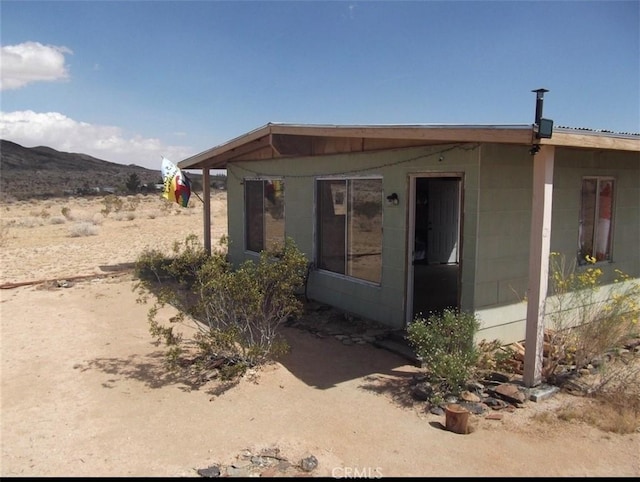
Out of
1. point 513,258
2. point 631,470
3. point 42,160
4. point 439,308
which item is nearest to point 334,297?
point 439,308

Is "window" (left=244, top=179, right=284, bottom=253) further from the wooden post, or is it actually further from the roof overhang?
the wooden post

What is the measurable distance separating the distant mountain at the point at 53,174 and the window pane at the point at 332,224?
3295 cm

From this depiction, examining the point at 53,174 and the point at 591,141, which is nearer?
the point at 591,141

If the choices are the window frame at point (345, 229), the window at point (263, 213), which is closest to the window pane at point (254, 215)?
the window at point (263, 213)

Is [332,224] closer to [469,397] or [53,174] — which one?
[469,397]

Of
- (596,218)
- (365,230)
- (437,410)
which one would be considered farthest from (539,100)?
(596,218)

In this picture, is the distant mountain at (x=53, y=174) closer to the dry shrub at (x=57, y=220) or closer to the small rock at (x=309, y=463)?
the dry shrub at (x=57, y=220)

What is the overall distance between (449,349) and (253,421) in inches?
85.3

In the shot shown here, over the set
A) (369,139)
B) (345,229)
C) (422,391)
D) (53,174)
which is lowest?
(422,391)

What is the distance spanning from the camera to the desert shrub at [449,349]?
489 centimetres

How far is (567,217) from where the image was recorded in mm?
6844

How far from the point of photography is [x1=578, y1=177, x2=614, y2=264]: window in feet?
23.4

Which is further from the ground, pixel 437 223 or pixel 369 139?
pixel 369 139

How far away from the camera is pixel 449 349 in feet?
17.3
